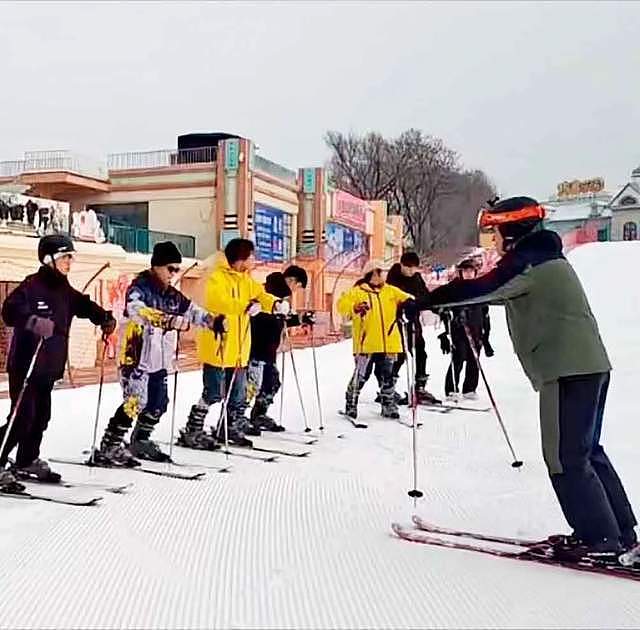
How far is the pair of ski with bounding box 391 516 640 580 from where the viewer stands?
3277mm

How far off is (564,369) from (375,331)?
4116 mm

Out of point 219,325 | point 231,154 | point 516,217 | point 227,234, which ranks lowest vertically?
point 219,325

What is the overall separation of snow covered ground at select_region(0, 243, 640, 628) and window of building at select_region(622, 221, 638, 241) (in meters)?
54.5

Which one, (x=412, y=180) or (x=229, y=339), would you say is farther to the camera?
(x=412, y=180)

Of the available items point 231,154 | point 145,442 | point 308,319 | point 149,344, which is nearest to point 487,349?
point 308,319

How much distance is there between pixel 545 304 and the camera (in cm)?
343

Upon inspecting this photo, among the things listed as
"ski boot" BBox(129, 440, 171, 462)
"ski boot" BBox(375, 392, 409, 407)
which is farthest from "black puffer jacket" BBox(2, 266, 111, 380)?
"ski boot" BBox(375, 392, 409, 407)

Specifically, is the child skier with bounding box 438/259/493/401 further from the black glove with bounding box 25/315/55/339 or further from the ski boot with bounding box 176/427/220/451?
the black glove with bounding box 25/315/55/339

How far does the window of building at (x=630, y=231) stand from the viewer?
5708 centimetres

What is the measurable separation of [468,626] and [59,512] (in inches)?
92.4

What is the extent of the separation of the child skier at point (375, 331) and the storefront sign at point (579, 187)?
2509 inches

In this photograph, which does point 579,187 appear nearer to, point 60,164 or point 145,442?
point 60,164

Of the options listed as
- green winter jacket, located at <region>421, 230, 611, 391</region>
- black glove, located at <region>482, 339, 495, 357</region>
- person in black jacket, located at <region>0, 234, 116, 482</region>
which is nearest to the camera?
green winter jacket, located at <region>421, 230, 611, 391</region>

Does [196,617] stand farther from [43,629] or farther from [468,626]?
[468,626]
